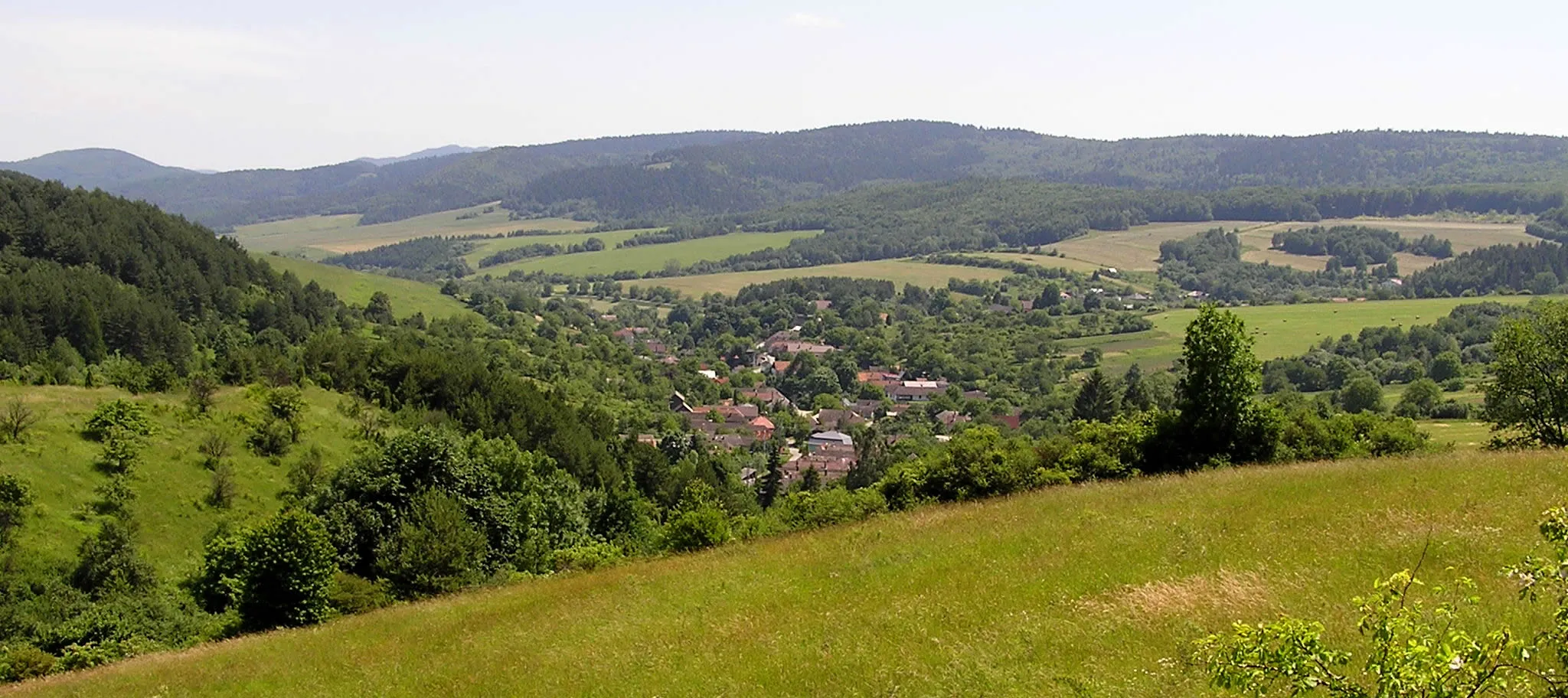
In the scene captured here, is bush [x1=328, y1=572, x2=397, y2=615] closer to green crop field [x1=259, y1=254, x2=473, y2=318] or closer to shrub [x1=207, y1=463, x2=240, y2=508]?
shrub [x1=207, y1=463, x2=240, y2=508]

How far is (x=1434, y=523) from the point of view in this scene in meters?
16.7

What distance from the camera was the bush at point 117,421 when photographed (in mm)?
47312

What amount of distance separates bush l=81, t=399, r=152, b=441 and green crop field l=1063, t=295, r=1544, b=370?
109986 mm

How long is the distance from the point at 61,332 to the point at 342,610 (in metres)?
64.0

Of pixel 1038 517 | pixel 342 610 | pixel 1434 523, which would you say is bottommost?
pixel 342 610

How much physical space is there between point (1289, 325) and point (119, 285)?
140426 mm

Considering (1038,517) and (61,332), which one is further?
(61,332)

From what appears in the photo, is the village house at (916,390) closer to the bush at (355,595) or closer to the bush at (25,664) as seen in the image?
the bush at (355,595)

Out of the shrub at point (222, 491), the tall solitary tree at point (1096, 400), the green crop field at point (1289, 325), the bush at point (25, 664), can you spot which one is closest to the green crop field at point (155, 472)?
the shrub at point (222, 491)

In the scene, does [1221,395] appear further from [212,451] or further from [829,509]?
[212,451]

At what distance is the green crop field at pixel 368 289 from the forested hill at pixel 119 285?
20133mm

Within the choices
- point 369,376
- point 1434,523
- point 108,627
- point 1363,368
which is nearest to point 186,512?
point 108,627

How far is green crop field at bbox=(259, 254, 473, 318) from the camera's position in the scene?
140625mm

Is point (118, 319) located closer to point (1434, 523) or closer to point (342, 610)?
point (342, 610)
